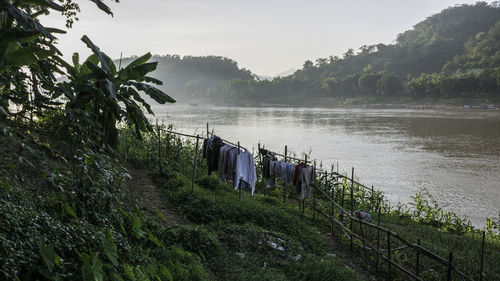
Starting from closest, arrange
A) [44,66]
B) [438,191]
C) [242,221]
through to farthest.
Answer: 1. [44,66]
2. [242,221]
3. [438,191]

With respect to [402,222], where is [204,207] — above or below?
above

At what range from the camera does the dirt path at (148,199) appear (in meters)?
5.38

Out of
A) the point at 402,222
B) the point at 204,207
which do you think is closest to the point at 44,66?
the point at 204,207

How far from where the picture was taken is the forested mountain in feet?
173

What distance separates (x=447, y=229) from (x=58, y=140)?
7.86 m

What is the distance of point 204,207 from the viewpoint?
598cm

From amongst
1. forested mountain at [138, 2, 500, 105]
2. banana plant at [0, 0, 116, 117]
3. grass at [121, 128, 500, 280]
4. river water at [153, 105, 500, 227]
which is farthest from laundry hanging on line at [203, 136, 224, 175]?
forested mountain at [138, 2, 500, 105]

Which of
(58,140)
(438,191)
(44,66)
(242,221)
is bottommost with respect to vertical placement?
(438,191)

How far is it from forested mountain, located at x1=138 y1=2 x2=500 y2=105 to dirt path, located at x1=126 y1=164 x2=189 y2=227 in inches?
2023

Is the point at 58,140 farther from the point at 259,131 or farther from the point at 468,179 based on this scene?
the point at 259,131

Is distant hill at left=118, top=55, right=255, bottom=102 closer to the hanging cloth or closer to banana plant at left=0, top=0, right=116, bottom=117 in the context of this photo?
the hanging cloth

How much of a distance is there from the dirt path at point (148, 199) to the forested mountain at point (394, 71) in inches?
2023

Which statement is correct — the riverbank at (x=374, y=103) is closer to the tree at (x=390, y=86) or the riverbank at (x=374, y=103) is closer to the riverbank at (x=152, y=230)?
the tree at (x=390, y=86)

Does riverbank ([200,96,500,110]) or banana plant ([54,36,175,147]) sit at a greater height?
riverbank ([200,96,500,110])
